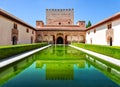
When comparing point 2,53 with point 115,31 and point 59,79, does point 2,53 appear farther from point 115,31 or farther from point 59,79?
point 115,31

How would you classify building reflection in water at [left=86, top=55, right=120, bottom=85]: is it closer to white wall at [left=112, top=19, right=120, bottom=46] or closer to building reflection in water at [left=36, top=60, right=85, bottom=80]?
building reflection in water at [left=36, top=60, right=85, bottom=80]

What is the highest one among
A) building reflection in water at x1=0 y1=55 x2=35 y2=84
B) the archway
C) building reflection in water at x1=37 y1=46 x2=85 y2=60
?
the archway

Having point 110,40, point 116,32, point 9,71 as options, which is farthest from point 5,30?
point 110,40

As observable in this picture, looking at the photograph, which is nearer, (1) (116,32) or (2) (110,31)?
(1) (116,32)

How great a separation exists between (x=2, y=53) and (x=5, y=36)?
25.0 ft

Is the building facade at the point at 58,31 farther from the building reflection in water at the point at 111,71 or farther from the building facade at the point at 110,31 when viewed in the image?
the building reflection in water at the point at 111,71

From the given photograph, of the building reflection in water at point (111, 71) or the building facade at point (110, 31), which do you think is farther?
the building facade at point (110, 31)

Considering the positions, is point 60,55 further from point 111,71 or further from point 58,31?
point 58,31

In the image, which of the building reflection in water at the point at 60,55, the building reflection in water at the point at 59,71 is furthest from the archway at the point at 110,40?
the building reflection in water at the point at 59,71

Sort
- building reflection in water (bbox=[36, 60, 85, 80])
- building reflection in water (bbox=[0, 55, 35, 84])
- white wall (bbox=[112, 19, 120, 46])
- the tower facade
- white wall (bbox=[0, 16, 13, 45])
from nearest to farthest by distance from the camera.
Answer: building reflection in water (bbox=[0, 55, 35, 84]) → building reflection in water (bbox=[36, 60, 85, 80]) → white wall (bbox=[0, 16, 13, 45]) → white wall (bbox=[112, 19, 120, 46]) → the tower facade

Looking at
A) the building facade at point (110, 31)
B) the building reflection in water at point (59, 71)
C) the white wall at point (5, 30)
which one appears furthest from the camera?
the building facade at point (110, 31)

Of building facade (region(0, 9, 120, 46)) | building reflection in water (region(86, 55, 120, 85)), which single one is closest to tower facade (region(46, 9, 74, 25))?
building facade (region(0, 9, 120, 46))

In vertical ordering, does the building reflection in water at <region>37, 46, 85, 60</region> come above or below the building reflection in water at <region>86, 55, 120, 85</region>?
above

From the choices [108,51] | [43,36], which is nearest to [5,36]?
[108,51]
